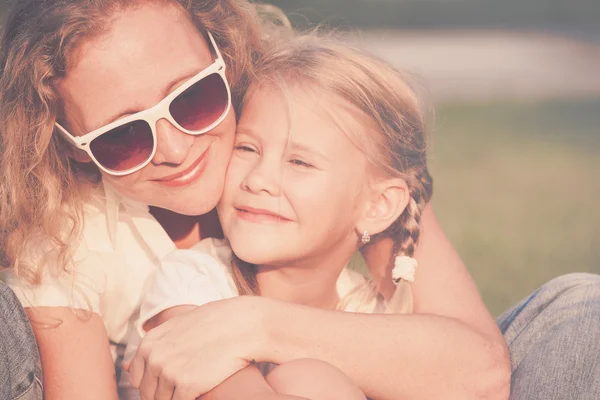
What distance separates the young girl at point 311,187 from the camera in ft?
9.39

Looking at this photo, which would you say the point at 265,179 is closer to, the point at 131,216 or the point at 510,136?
the point at 131,216

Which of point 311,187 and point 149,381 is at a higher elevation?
point 311,187

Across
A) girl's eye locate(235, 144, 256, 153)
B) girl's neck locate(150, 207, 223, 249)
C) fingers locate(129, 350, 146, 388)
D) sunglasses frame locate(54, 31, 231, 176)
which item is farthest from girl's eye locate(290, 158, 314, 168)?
fingers locate(129, 350, 146, 388)

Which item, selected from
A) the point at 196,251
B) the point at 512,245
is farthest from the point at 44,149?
the point at 512,245

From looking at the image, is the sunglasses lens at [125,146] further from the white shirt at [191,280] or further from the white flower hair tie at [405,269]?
the white flower hair tie at [405,269]

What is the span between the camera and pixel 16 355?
244 cm

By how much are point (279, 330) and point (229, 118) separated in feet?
2.83

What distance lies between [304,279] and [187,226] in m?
0.55

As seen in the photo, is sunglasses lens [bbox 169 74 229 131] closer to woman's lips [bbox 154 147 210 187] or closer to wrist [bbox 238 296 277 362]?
woman's lips [bbox 154 147 210 187]

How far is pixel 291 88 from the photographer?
3002mm

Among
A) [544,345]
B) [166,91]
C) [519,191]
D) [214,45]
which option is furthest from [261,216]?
[519,191]

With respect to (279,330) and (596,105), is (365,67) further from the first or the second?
(596,105)

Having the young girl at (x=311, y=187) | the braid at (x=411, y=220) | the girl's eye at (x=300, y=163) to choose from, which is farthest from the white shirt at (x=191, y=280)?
the braid at (x=411, y=220)

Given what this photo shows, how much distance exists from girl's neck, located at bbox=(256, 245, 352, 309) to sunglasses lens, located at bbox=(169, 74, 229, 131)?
1.97 ft
